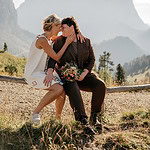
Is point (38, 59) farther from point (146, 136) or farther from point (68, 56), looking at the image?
point (146, 136)

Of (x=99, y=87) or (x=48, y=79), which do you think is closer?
(x=48, y=79)

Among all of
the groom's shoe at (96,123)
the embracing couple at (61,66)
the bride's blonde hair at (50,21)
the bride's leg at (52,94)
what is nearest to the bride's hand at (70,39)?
the embracing couple at (61,66)

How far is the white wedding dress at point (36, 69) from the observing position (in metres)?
3.02

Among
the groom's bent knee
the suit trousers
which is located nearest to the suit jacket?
the suit trousers

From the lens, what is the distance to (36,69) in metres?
3.18

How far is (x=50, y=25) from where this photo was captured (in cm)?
312

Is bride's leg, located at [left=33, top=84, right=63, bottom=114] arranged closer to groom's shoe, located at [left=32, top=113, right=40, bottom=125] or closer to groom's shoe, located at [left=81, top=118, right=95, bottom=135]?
groom's shoe, located at [left=32, top=113, right=40, bottom=125]

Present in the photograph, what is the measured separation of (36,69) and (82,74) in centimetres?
71

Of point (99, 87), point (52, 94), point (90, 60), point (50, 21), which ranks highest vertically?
point (50, 21)

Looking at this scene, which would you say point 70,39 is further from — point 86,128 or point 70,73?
point 86,128

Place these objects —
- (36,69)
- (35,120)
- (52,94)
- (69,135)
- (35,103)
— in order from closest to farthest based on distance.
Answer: (69,135) → (35,120) → (52,94) → (36,69) → (35,103)

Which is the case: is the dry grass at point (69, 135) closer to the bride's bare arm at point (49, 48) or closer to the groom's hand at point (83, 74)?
the groom's hand at point (83, 74)

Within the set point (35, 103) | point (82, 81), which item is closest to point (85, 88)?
point (82, 81)

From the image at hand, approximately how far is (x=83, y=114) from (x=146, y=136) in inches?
33.6
